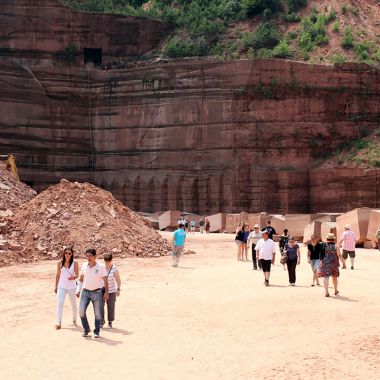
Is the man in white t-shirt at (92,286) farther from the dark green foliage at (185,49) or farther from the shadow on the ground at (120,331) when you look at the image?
the dark green foliage at (185,49)

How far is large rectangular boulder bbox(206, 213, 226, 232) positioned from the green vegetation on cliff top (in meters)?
18.9

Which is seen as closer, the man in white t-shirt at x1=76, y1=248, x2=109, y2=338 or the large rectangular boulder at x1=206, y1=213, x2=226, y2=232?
the man in white t-shirt at x1=76, y1=248, x2=109, y2=338

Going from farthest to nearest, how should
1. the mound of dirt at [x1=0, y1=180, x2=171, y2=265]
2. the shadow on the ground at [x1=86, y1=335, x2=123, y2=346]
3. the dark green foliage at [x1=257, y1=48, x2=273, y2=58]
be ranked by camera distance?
the dark green foliage at [x1=257, y1=48, x2=273, y2=58], the mound of dirt at [x1=0, y1=180, x2=171, y2=265], the shadow on the ground at [x1=86, y1=335, x2=123, y2=346]

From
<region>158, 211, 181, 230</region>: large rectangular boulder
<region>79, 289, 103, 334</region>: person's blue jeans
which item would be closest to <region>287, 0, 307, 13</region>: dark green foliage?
<region>158, 211, 181, 230</region>: large rectangular boulder

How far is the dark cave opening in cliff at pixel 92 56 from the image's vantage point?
235 feet

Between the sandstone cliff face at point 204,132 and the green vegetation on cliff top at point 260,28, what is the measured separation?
580 centimetres

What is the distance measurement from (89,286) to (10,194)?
76.0 feet

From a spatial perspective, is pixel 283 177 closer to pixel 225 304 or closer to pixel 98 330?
pixel 225 304

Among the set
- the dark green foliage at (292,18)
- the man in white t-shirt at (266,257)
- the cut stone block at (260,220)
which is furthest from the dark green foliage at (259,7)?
the man in white t-shirt at (266,257)

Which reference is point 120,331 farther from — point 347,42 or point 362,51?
point 347,42

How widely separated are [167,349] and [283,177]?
46.8 metres

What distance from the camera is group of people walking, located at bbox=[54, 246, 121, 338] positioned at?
1263 centimetres

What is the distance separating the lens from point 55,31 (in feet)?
234

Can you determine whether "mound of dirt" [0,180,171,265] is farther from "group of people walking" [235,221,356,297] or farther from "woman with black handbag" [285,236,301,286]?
"woman with black handbag" [285,236,301,286]
